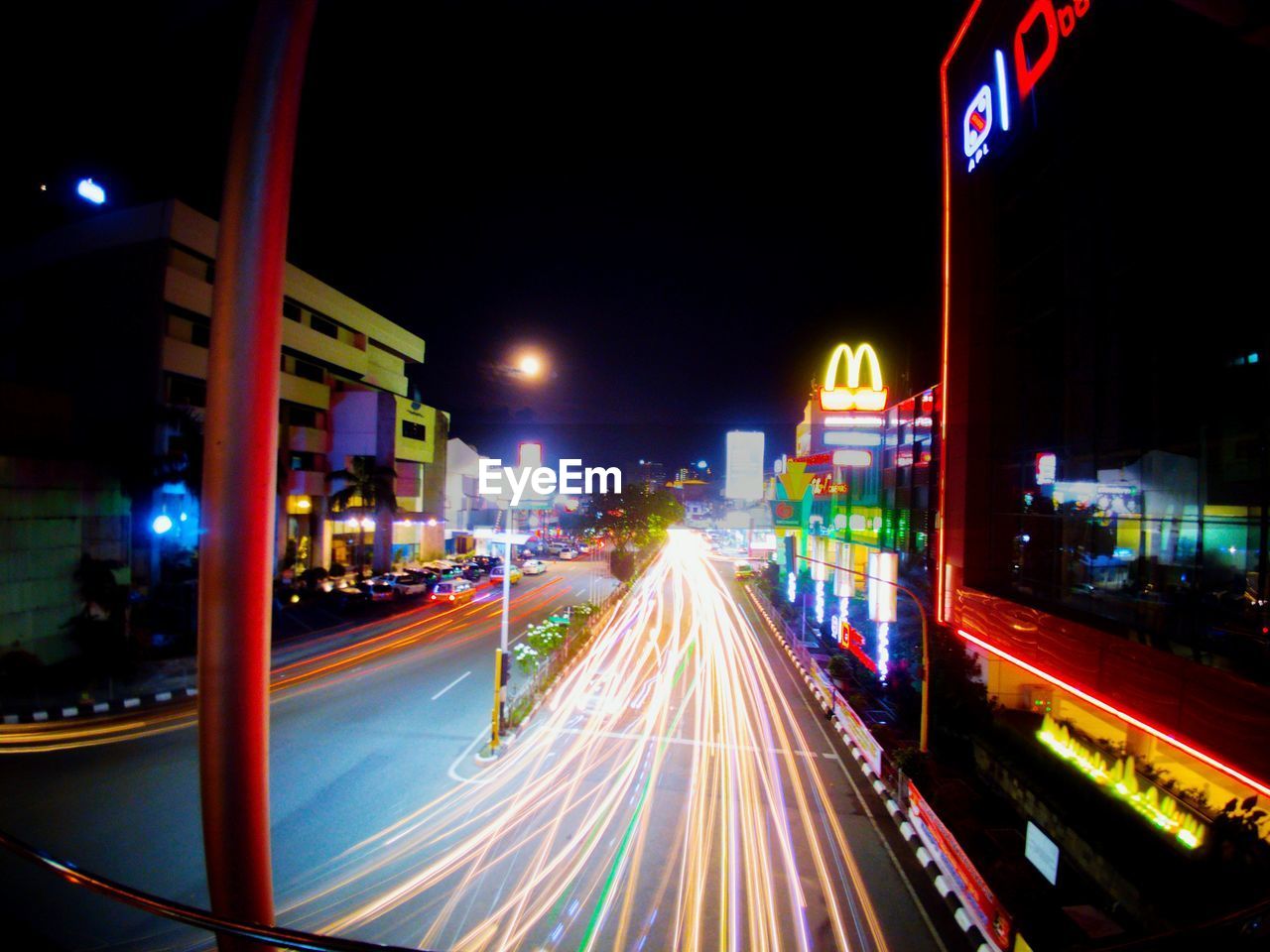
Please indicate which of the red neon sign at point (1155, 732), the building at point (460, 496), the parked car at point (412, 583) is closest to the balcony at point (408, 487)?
the building at point (460, 496)

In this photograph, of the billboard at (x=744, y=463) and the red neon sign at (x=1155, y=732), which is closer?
the red neon sign at (x=1155, y=732)

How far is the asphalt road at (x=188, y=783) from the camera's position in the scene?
6500 mm

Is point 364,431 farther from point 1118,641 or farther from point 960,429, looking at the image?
point 1118,641

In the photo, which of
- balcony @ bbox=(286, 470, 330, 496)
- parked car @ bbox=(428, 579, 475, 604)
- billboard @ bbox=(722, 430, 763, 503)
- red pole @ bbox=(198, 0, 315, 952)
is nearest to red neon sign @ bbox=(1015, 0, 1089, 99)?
red pole @ bbox=(198, 0, 315, 952)

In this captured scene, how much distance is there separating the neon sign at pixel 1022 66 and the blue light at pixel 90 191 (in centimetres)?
2954

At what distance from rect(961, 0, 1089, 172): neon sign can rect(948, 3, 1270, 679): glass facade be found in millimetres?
50

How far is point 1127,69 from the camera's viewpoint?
895 centimetres

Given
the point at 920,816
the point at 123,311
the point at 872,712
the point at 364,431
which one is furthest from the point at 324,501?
the point at 920,816

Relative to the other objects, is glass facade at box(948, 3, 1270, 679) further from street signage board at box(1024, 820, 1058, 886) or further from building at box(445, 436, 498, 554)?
building at box(445, 436, 498, 554)

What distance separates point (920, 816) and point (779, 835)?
86.9 inches

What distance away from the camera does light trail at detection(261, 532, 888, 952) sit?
6586 mm

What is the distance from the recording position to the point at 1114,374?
9039mm

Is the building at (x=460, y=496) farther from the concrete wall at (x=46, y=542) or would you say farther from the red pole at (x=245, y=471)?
the red pole at (x=245, y=471)

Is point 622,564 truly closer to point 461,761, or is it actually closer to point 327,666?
point 327,666
